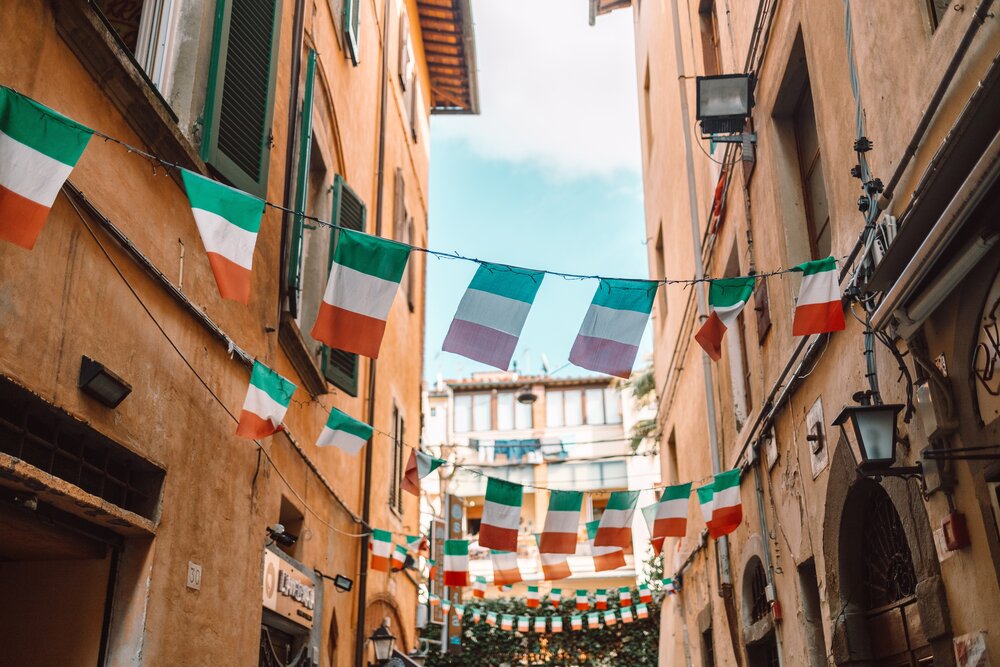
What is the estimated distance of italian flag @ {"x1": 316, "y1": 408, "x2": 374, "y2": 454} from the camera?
878 cm

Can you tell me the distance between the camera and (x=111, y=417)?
16.4ft

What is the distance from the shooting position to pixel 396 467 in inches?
596

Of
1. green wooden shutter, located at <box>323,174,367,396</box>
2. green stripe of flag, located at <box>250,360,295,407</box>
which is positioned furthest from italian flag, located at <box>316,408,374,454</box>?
green stripe of flag, located at <box>250,360,295,407</box>

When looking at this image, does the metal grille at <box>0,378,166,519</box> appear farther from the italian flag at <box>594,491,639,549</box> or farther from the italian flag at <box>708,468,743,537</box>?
the italian flag at <box>594,491,639,549</box>

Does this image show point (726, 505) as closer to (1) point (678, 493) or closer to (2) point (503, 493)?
(1) point (678, 493)

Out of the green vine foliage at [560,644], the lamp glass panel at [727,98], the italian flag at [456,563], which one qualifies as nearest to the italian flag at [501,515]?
the italian flag at [456,563]

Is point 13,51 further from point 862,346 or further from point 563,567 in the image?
point 563,567

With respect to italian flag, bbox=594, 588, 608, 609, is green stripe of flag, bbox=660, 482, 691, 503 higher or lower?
lower

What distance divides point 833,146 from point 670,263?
29.0ft

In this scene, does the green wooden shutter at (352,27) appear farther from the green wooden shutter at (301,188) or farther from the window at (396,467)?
the window at (396,467)

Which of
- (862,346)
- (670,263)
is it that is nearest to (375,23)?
(670,263)

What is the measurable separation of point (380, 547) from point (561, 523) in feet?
8.67

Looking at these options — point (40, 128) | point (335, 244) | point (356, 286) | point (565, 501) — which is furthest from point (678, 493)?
point (40, 128)

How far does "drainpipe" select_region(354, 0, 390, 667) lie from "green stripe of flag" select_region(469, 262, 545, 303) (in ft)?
21.4
